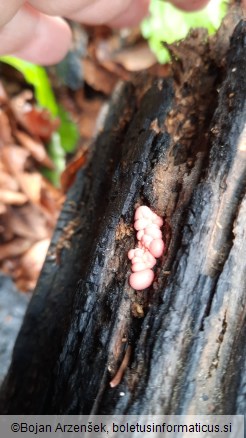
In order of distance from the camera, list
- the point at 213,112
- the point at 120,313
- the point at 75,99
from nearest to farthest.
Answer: the point at 120,313 → the point at 213,112 → the point at 75,99

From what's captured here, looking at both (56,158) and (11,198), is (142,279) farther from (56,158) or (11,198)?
(56,158)

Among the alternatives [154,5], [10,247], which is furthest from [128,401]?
[154,5]

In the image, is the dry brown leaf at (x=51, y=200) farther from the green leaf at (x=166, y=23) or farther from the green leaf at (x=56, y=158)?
the green leaf at (x=166, y=23)

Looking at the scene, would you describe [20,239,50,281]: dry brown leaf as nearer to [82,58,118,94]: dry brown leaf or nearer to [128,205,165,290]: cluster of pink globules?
[128,205,165,290]: cluster of pink globules

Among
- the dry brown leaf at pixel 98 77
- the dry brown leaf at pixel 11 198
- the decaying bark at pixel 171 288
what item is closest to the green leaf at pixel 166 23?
the dry brown leaf at pixel 98 77

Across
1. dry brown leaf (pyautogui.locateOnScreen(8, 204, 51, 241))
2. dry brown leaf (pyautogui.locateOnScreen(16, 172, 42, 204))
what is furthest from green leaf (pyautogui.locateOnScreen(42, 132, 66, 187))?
dry brown leaf (pyautogui.locateOnScreen(8, 204, 51, 241))

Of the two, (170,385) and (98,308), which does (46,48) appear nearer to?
(98,308)
